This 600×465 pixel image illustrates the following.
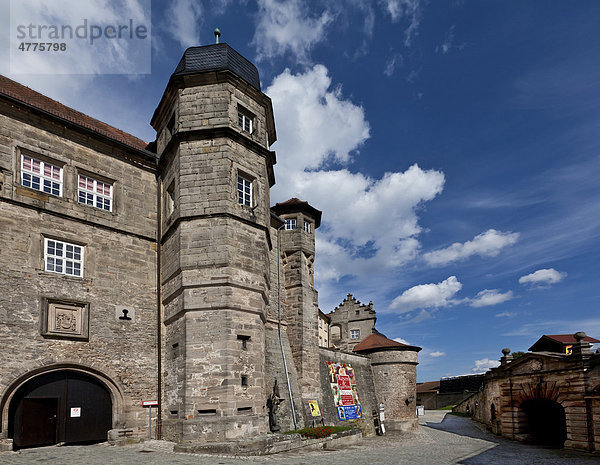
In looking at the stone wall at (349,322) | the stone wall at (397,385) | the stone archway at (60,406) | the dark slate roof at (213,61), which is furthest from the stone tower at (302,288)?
the stone wall at (349,322)

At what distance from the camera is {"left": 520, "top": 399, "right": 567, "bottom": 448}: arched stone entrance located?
80.2ft

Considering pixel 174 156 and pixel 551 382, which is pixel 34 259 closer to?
pixel 174 156

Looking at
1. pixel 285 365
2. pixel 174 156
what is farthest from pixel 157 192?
pixel 285 365

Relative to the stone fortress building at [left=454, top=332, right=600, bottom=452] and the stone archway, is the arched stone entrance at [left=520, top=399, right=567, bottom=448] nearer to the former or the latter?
the stone fortress building at [left=454, top=332, right=600, bottom=452]

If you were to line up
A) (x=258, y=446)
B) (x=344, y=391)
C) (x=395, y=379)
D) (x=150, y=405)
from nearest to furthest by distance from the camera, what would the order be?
(x=258, y=446) → (x=150, y=405) → (x=344, y=391) → (x=395, y=379)

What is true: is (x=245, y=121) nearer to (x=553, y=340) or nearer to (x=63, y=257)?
(x=63, y=257)

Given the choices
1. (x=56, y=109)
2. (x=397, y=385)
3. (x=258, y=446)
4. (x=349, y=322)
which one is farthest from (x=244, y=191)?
(x=349, y=322)

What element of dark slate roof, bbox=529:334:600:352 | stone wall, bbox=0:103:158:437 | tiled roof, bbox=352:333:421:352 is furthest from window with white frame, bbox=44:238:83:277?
dark slate roof, bbox=529:334:600:352

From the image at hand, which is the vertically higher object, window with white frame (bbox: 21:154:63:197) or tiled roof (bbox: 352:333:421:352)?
window with white frame (bbox: 21:154:63:197)

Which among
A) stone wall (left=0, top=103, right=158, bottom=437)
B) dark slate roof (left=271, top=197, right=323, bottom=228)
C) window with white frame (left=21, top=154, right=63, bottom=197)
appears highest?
dark slate roof (left=271, top=197, right=323, bottom=228)

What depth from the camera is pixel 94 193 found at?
57.3 ft

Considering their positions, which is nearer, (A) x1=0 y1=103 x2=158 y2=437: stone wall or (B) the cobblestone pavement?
(B) the cobblestone pavement

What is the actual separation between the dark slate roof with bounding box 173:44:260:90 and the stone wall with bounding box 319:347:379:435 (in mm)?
16864

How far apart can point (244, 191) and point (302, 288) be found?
1019cm
